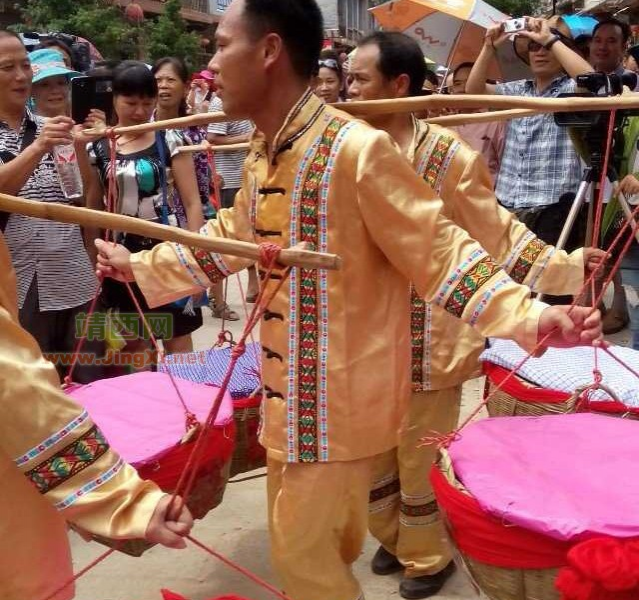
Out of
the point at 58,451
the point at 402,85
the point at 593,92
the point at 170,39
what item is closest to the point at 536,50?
the point at 593,92

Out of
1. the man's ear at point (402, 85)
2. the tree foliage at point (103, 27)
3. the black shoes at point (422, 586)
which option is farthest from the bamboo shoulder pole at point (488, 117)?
the tree foliage at point (103, 27)

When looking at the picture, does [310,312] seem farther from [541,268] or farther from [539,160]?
[539,160]

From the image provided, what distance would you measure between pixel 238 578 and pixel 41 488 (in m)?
1.51

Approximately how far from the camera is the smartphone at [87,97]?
9.58 ft

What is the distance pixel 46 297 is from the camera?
290 centimetres

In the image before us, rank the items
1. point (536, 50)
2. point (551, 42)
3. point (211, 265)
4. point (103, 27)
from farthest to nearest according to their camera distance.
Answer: point (103, 27) → point (536, 50) → point (551, 42) → point (211, 265)

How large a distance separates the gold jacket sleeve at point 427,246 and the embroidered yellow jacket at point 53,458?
71 cm

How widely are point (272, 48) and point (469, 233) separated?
833 millimetres

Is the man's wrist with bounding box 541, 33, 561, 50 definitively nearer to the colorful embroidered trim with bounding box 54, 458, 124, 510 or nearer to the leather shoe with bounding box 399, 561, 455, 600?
the leather shoe with bounding box 399, 561, 455, 600

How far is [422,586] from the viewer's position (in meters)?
2.45

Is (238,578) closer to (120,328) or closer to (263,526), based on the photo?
(263,526)

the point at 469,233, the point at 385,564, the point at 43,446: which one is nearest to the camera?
the point at 43,446

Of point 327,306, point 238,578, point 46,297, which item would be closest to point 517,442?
point 327,306

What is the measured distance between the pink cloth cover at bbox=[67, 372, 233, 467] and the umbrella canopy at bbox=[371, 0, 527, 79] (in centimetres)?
391
